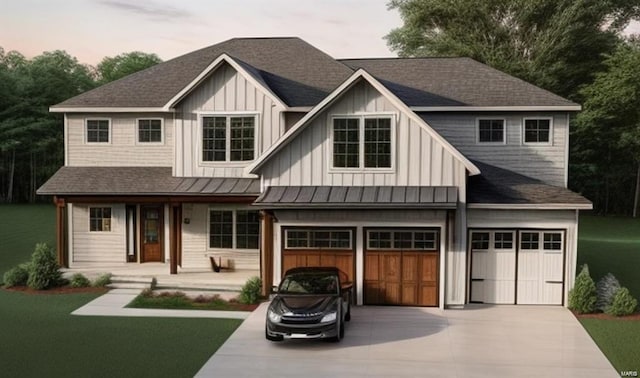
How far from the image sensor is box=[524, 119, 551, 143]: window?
21.1m

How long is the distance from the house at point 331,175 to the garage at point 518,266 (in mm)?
44

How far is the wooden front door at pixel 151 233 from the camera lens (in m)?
22.9

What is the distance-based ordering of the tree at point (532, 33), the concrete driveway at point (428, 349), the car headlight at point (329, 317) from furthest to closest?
the tree at point (532, 33) → the car headlight at point (329, 317) → the concrete driveway at point (428, 349)

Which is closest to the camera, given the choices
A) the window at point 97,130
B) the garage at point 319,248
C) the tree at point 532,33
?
the garage at point 319,248

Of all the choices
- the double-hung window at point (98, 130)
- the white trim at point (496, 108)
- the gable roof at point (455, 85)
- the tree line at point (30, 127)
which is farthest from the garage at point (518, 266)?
the tree line at point (30, 127)

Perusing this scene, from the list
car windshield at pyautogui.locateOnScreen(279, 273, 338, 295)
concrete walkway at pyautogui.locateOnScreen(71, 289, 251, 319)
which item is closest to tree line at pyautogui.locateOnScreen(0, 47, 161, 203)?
concrete walkway at pyautogui.locateOnScreen(71, 289, 251, 319)

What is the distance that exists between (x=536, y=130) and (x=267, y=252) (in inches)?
421

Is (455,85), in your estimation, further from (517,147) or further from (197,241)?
(197,241)

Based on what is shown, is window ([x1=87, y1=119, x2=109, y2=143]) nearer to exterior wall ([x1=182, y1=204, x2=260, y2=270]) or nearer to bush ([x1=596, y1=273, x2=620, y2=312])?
exterior wall ([x1=182, y1=204, x2=260, y2=270])

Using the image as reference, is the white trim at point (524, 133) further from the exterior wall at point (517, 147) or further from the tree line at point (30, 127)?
the tree line at point (30, 127)

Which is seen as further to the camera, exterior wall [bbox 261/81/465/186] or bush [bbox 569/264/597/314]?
exterior wall [bbox 261/81/465/186]

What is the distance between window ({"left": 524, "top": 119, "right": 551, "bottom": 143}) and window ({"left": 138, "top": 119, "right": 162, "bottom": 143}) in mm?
13795

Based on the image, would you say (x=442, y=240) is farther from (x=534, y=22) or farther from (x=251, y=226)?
(x=534, y=22)

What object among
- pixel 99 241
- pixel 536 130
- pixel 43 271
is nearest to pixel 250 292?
pixel 43 271
